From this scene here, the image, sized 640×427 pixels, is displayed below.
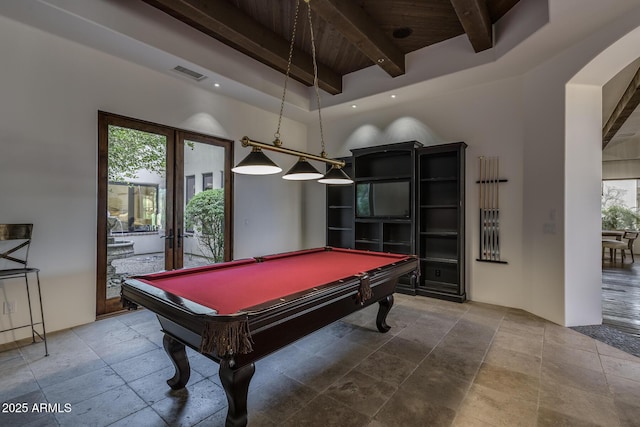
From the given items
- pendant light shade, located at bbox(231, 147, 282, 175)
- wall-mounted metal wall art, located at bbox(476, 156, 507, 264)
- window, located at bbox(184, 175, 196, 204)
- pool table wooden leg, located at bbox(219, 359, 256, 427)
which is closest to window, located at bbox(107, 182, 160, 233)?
window, located at bbox(184, 175, 196, 204)

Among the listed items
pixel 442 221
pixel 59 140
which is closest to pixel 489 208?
pixel 442 221

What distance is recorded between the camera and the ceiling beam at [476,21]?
2.99m

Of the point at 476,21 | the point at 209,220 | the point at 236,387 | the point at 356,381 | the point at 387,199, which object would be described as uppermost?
the point at 476,21

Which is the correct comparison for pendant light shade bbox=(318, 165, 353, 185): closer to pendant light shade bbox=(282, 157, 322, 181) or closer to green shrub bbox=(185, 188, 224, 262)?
pendant light shade bbox=(282, 157, 322, 181)

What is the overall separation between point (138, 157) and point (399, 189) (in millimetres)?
3912

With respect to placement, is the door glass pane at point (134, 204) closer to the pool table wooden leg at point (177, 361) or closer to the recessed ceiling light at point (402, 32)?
the pool table wooden leg at point (177, 361)

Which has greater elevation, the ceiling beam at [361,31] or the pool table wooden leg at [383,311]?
the ceiling beam at [361,31]

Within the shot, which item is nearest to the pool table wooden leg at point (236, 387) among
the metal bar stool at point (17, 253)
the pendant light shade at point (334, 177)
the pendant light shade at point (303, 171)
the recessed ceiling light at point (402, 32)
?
the pendant light shade at point (303, 171)

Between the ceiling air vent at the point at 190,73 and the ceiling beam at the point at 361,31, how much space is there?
192 centimetres

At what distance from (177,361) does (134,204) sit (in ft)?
8.60

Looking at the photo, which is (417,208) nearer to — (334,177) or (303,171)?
(334,177)

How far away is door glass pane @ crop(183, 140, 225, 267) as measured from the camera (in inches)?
179

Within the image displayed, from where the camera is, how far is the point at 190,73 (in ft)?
13.3

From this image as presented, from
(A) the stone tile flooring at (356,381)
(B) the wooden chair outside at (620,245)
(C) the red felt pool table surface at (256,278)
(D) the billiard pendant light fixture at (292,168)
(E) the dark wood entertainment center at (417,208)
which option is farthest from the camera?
(B) the wooden chair outside at (620,245)
